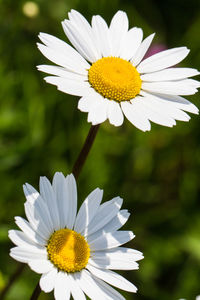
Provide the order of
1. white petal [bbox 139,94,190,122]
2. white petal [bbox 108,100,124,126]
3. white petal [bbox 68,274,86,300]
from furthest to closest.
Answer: white petal [bbox 139,94,190,122] < white petal [bbox 108,100,124,126] < white petal [bbox 68,274,86,300]

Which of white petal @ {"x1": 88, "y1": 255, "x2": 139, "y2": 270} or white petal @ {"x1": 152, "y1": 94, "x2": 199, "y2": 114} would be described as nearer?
white petal @ {"x1": 88, "y1": 255, "x2": 139, "y2": 270}

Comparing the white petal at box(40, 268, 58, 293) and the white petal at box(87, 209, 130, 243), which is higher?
the white petal at box(87, 209, 130, 243)

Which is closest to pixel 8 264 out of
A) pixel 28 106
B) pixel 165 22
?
pixel 28 106

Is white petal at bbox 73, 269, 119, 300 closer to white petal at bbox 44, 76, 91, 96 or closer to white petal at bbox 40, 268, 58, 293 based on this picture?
white petal at bbox 40, 268, 58, 293

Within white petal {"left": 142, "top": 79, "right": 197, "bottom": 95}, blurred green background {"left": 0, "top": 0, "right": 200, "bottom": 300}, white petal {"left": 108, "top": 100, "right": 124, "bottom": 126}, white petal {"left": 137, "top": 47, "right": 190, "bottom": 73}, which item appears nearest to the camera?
white petal {"left": 108, "top": 100, "right": 124, "bottom": 126}

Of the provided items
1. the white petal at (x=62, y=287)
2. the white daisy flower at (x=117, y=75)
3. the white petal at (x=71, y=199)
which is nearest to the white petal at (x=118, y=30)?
the white daisy flower at (x=117, y=75)

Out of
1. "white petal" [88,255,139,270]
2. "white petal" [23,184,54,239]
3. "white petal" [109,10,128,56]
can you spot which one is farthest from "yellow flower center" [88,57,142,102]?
"white petal" [88,255,139,270]

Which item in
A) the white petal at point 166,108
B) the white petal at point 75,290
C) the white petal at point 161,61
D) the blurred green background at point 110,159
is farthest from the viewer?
the blurred green background at point 110,159

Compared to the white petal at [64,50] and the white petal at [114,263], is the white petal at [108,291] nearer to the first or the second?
the white petal at [114,263]
